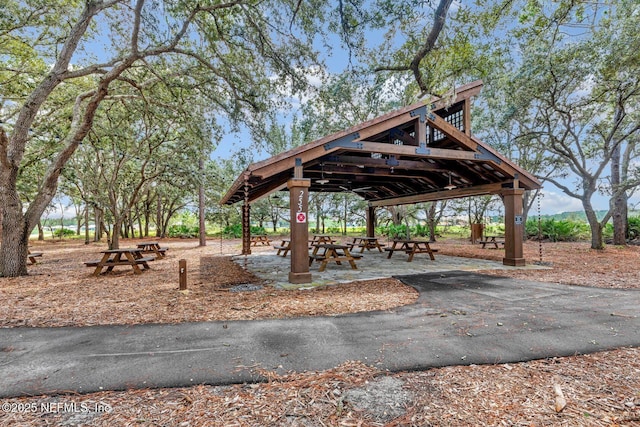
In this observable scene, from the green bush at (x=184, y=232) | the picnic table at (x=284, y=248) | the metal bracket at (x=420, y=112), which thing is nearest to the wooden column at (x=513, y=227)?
the metal bracket at (x=420, y=112)

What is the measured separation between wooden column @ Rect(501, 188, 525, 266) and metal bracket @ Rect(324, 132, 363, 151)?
4825 mm

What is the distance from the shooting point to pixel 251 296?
204 inches

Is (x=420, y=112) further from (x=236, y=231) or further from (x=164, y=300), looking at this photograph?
(x=236, y=231)

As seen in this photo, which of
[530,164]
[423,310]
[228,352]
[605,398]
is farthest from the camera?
[530,164]

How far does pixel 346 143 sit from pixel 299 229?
2.11 metres

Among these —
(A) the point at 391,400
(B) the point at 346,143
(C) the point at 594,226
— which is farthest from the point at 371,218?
(A) the point at 391,400

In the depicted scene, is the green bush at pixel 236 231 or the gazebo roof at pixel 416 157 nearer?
the gazebo roof at pixel 416 157

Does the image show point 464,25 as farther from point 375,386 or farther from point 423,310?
point 375,386

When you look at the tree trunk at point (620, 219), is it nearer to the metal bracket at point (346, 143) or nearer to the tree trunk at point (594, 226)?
the tree trunk at point (594, 226)

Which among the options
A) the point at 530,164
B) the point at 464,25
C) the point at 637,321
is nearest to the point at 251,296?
the point at 637,321

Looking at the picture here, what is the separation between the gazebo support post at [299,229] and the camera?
20.4 ft

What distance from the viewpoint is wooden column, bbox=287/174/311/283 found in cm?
621

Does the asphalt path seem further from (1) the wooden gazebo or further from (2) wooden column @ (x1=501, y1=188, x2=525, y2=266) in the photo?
(2) wooden column @ (x1=501, y1=188, x2=525, y2=266)

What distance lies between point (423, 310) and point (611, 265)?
757 centimetres
